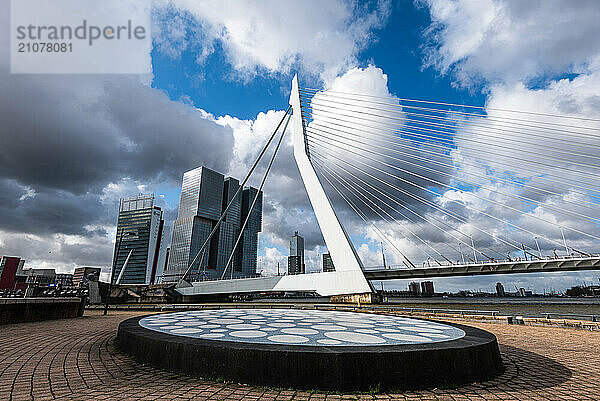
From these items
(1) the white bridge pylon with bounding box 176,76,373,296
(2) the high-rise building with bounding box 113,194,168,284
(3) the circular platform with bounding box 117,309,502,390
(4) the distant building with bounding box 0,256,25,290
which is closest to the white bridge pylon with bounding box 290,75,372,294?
(1) the white bridge pylon with bounding box 176,76,373,296

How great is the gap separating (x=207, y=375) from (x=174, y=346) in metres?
0.92

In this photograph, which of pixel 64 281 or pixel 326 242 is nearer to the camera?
pixel 326 242

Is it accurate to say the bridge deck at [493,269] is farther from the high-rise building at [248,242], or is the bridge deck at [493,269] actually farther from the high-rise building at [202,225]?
the high-rise building at [248,242]

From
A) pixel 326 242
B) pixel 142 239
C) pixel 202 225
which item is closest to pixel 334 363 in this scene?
pixel 326 242

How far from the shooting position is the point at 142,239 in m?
130

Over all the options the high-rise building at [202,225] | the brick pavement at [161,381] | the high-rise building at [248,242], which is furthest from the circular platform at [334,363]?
the high-rise building at [248,242]

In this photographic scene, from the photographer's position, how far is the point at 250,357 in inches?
187

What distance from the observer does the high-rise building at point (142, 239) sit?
126306 millimetres

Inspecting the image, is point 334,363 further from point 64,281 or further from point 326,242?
point 64,281

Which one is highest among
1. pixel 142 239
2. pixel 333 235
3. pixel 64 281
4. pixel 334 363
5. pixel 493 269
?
pixel 142 239

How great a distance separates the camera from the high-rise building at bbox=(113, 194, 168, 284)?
126 metres

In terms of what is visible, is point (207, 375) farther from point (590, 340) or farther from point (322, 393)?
point (590, 340)

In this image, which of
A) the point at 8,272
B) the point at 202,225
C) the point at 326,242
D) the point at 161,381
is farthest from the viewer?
the point at 202,225

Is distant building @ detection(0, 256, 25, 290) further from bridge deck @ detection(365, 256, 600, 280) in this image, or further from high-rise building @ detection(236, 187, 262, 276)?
high-rise building @ detection(236, 187, 262, 276)
